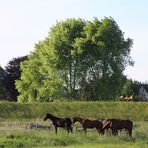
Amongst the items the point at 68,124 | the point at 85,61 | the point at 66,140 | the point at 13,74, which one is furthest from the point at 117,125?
the point at 13,74

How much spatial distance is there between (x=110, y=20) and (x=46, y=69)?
523 inches

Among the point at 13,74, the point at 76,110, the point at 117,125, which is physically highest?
the point at 13,74

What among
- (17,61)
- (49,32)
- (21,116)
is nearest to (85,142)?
(21,116)

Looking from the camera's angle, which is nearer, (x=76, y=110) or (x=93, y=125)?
(x=93, y=125)

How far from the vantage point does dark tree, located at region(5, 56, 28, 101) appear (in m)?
101

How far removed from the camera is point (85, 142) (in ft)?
98.5

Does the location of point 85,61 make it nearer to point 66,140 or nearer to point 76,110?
point 76,110

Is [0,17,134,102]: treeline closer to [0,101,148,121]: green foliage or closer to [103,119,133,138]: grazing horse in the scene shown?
[0,101,148,121]: green foliage

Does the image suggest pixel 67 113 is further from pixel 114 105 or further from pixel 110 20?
pixel 110 20

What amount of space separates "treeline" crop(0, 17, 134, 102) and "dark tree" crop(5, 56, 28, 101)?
13.3 metres

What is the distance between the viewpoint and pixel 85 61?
84.8 metres

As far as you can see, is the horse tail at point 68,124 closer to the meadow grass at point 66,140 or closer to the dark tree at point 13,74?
the meadow grass at point 66,140

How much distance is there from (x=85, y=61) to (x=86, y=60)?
1.46 ft

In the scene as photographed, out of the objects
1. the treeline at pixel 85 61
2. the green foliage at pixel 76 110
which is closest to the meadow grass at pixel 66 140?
the green foliage at pixel 76 110
